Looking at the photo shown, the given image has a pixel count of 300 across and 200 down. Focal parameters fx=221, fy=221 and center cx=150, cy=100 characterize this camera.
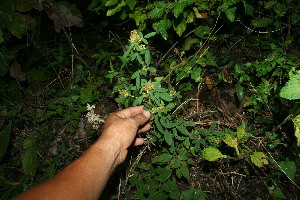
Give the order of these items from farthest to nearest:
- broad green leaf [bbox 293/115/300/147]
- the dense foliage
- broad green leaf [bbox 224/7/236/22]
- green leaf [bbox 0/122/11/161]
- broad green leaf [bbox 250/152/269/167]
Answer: green leaf [bbox 0/122/11/161] < broad green leaf [bbox 224/7/236/22] < the dense foliage < broad green leaf [bbox 250/152/269/167] < broad green leaf [bbox 293/115/300/147]

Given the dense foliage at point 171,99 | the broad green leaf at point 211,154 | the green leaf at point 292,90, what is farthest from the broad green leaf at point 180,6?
the broad green leaf at point 211,154

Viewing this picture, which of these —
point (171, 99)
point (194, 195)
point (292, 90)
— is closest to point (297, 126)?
point (292, 90)

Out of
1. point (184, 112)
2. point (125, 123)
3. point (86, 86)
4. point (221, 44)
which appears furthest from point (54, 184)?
point (221, 44)

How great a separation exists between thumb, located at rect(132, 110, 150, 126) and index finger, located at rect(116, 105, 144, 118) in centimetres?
9

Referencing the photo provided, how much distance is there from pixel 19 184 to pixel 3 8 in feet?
9.23

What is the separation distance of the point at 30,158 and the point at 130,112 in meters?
1.94

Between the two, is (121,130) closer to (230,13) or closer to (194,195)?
(194,195)

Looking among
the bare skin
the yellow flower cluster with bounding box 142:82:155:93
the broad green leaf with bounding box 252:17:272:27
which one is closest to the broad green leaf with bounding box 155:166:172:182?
the bare skin

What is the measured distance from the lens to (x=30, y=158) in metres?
3.24

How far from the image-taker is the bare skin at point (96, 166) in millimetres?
1463

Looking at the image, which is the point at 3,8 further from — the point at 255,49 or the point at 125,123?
the point at 255,49

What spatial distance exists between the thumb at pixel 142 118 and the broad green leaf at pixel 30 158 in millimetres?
2019

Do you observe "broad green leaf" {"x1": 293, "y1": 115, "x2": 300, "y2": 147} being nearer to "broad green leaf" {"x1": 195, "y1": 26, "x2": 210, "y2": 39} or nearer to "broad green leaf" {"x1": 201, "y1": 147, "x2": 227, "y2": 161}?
"broad green leaf" {"x1": 201, "y1": 147, "x2": 227, "y2": 161}

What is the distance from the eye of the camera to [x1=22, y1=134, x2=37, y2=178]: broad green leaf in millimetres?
3195
